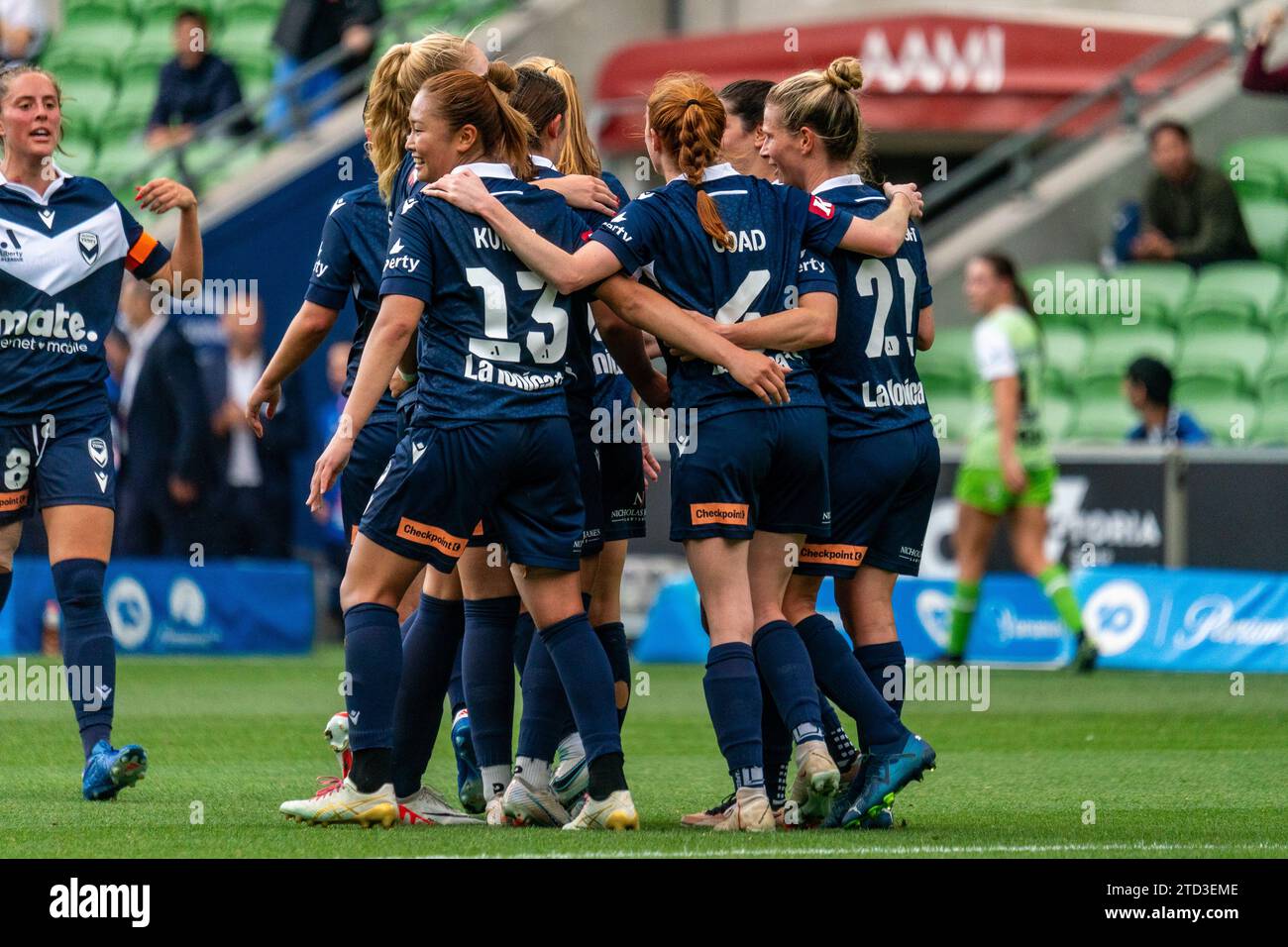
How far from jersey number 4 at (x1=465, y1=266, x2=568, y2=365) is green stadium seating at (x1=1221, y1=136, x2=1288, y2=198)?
10.7m

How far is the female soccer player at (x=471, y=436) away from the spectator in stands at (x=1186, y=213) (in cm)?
937

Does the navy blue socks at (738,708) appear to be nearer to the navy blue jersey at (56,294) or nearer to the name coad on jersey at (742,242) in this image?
the name coad on jersey at (742,242)

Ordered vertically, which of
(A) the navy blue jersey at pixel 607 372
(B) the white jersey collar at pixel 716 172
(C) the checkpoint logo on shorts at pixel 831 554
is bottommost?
(C) the checkpoint logo on shorts at pixel 831 554

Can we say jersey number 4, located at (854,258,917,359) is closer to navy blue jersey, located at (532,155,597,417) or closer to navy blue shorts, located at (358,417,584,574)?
navy blue jersey, located at (532,155,597,417)

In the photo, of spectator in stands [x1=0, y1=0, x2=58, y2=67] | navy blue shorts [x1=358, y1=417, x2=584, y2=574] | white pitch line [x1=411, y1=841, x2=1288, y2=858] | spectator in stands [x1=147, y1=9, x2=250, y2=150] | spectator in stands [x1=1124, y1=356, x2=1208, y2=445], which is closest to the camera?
white pitch line [x1=411, y1=841, x2=1288, y2=858]

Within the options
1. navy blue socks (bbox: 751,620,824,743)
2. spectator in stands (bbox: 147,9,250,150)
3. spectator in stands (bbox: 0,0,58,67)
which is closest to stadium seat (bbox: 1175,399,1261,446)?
spectator in stands (bbox: 147,9,250,150)

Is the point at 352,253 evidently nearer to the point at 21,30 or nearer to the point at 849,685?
the point at 849,685

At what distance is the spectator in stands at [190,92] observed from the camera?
1733 centimetres

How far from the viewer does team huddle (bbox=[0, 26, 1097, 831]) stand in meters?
6.26

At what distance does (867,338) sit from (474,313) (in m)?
1.28

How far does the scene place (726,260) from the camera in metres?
6.45

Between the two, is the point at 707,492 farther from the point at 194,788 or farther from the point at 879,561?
the point at 194,788

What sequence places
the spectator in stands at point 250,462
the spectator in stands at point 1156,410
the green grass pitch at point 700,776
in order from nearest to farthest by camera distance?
the green grass pitch at point 700,776 < the spectator in stands at point 1156,410 < the spectator in stands at point 250,462

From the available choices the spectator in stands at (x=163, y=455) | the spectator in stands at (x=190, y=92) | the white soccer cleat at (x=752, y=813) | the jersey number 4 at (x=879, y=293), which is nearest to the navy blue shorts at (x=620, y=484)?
the jersey number 4 at (x=879, y=293)
